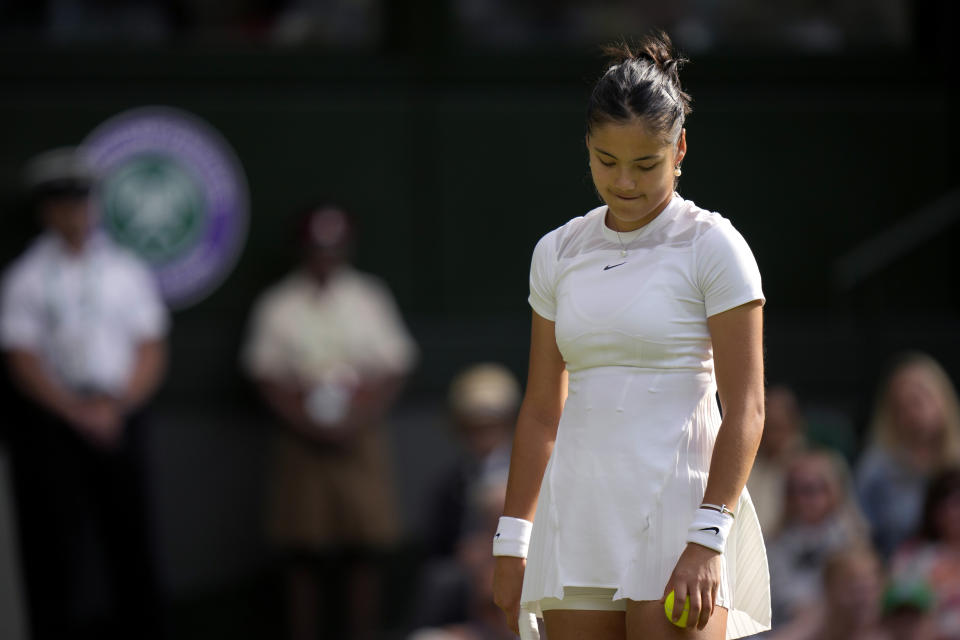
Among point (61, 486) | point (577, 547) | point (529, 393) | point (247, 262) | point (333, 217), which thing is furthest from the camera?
point (247, 262)

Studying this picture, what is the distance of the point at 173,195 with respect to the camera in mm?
8047

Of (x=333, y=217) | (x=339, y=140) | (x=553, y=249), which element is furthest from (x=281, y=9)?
(x=553, y=249)

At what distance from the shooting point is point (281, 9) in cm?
821

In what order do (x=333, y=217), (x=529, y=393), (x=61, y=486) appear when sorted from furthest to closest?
1. (x=333, y=217)
2. (x=61, y=486)
3. (x=529, y=393)

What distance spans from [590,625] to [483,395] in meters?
4.26

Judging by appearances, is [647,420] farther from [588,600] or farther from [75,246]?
[75,246]

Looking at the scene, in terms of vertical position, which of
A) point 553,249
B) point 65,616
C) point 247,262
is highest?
point 247,262

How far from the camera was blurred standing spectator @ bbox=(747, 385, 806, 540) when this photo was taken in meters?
6.43

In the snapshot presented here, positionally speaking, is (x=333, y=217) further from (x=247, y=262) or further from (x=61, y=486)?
(x=61, y=486)

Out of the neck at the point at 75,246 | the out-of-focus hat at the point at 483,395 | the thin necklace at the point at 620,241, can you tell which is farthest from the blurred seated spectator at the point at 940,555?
the neck at the point at 75,246

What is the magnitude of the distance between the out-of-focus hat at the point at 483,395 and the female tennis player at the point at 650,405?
4.12 meters

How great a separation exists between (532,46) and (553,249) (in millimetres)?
5823

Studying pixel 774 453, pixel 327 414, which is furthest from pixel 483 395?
pixel 774 453

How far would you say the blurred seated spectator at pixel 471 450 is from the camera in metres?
6.57
